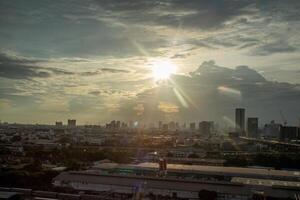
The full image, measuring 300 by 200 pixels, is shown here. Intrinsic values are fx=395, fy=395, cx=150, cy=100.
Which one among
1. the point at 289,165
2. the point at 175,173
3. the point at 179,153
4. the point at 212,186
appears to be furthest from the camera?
the point at 179,153

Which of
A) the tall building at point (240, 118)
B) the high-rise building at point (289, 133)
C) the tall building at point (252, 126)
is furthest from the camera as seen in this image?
the tall building at point (240, 118)

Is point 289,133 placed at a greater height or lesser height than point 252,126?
lesser

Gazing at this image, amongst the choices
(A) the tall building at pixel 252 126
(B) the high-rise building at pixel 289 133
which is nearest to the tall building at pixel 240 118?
(A) the tall building at pixel 252 126

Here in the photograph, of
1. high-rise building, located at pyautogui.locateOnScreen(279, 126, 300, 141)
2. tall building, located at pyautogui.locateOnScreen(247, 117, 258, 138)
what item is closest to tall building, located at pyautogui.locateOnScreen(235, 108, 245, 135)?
tall building, located at pyautogui.locateOnScreen(247, 117, 258, 138)

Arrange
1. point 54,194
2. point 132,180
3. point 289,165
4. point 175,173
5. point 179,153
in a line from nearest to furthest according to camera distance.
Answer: point 54,194 < point 132,180 < point 175,173 < point 289,165 < point 179,153

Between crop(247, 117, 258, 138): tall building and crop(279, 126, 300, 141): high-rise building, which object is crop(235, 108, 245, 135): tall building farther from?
crop(279, 126, 300, 141): high-rise building

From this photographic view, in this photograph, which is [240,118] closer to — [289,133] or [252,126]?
[252,126]

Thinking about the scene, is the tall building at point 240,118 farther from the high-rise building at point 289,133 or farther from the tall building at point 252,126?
the high-rise building at point 289,133

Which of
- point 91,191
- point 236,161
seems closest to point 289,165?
point 236,161

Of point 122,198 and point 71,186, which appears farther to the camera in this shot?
point 71,186

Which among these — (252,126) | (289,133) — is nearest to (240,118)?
(252,126)

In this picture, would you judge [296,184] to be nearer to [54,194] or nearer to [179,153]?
[54,194]
